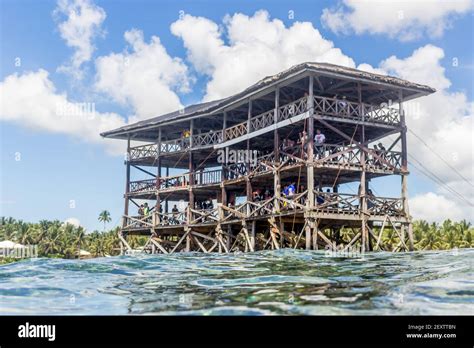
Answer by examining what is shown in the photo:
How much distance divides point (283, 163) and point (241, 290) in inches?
616

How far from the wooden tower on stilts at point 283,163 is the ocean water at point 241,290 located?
10.2 metres

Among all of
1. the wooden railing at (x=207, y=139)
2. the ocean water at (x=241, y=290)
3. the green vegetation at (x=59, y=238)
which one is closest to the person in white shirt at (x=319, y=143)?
the wooden railing at (x=207, y=139)

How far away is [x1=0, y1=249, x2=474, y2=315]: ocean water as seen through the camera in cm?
714

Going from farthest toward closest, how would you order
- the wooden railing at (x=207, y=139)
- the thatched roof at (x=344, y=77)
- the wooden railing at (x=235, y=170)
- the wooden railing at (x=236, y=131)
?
the wooden railing at (x=207, y=139) < the wooden railing at (x=235, y=170) < the wooden railing at (x=236, y=131) < the thatched roof at (x=344, y=77)

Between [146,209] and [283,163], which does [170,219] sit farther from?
[283,163]

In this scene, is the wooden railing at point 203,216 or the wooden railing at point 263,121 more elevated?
the wooden railing at point 263,121

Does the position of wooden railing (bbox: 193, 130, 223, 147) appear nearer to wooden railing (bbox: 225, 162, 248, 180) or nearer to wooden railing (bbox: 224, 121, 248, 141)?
wooden railing (bbox: 224, 121, 248, 141)

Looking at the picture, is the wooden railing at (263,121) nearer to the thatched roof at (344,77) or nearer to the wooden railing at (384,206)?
the thatched roof at (344,77)

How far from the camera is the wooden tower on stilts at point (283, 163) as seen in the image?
75.5ft

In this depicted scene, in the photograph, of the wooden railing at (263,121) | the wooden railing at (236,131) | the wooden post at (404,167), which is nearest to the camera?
the wooden post at (404,167)

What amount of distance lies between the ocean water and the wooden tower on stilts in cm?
1019

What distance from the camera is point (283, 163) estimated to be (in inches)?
952
